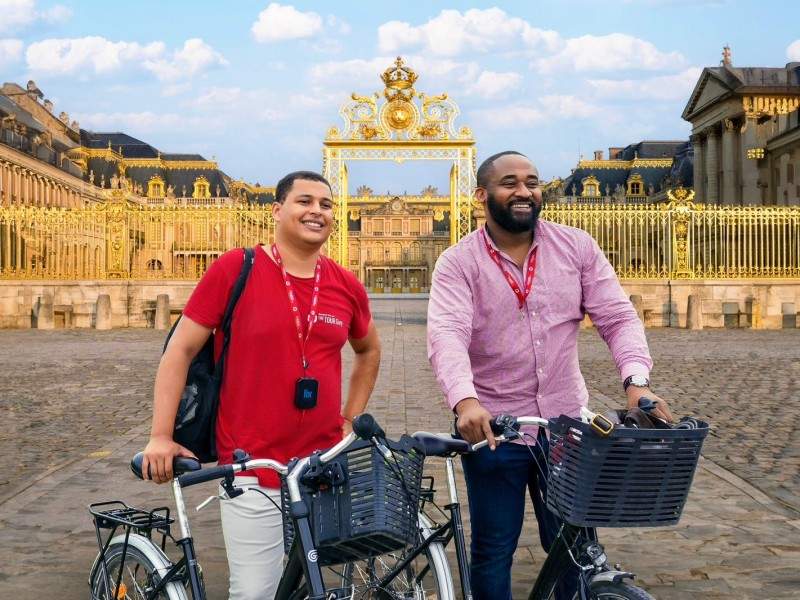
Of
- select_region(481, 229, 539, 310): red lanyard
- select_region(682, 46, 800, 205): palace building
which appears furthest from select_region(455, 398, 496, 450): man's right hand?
select_region(682, 46, 800, 205): palace building

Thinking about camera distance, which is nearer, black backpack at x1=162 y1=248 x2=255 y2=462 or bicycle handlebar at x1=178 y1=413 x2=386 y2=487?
bicycle handlebar at x1=178 y1=413 x2=386 y2=487

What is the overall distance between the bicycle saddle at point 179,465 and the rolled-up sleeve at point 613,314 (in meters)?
1.27

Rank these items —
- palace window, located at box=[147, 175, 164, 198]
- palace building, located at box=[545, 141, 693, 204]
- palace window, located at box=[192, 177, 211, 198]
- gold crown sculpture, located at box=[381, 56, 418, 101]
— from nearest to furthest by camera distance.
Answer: gold crown sculpture, located at box=[381, 56, 418, 101] < palace window, located at box=[192, 177, 211, 198] < palace window, located at box=[147, 175, 164, 198] < palace building, located at box=[545, 141, 693, 204]

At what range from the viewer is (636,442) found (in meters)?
2.37

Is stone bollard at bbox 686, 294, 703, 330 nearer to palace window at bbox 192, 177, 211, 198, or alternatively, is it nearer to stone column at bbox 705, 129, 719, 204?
stone column at bbox 705, 129, 719, 204

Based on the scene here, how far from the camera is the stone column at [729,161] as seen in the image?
51.8m

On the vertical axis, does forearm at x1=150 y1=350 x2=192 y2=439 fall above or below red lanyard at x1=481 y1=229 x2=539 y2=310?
below

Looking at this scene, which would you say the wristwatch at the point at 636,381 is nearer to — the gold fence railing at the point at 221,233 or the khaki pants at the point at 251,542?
the khaki pants at the point at 251,542

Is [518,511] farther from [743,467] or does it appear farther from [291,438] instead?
[743,467]

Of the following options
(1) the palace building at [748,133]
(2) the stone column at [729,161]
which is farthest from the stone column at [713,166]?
(2) the stone column at [729,161]

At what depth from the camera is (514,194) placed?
314 centimetres

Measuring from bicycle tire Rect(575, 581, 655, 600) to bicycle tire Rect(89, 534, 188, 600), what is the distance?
117 cm

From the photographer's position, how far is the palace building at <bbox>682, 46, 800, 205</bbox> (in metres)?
46.2

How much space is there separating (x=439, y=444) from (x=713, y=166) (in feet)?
182
